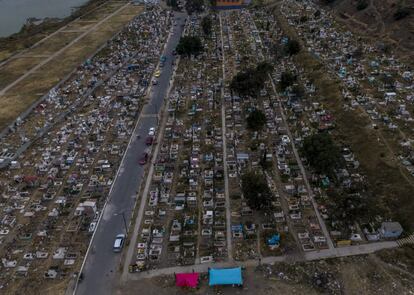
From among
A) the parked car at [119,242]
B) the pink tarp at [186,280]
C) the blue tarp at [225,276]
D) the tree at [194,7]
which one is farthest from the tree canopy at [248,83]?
the tree at [194,7]

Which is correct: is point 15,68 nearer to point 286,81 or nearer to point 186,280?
point 286,81

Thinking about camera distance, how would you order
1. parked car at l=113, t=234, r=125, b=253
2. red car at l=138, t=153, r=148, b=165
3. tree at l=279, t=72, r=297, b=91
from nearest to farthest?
1. parked car at l=113, t=234, r=125, b=253
2. red car at l=138, t=153, r=148, b=165
3. tree at l=279, t=72, r=297, b=91

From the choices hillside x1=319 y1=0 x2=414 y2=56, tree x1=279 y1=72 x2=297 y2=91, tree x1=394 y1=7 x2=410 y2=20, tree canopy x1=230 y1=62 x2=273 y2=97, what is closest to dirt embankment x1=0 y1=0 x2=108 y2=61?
tree canopy x1=230 y1=62 x2=273 y2=97

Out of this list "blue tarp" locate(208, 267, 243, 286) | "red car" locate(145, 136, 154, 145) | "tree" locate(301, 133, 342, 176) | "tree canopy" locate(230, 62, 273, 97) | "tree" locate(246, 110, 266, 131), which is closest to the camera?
"blue tarp" locate(208, 267, 243, 286)

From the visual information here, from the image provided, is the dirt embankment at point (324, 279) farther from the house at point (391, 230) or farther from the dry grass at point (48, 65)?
the dry grass at point (48, 65)

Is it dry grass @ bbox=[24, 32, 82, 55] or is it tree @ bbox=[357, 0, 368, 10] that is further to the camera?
tree @ bbox=[357, 0, 368, 10]

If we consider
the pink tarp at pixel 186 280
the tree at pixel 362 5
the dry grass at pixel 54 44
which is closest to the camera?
the pink tarp at pixel 186 280

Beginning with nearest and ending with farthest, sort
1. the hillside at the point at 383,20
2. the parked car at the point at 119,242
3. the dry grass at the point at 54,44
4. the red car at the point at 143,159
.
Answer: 1. the parked car at the point at 119,242
2. the red car at the point at 143,159
3. the hillside at the point at 383,20
4. the dry grass at the point at 54,44

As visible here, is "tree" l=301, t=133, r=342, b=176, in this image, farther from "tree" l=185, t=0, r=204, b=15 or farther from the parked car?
"tree" l=185, t=0, r=204, b=15
